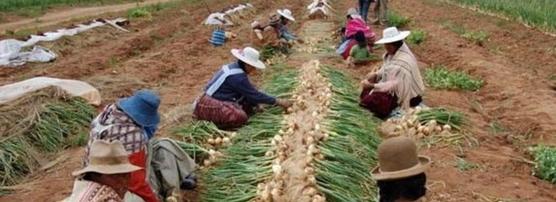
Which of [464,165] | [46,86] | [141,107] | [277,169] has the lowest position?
[46,86]

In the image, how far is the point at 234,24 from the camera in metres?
18.4

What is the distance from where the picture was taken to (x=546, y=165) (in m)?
5.67

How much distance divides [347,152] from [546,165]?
1.65m

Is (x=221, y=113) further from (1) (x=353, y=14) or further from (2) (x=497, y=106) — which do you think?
(1) (x=353, y=14)

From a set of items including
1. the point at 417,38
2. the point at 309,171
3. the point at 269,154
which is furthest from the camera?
the point at 417,38

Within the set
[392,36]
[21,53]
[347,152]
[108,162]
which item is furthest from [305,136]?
[21,53]

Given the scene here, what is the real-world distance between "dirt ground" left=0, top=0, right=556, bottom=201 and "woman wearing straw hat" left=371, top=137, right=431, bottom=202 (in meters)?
2.11

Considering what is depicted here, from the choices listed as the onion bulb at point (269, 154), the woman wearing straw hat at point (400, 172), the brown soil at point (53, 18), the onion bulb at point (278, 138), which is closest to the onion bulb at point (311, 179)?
the onion bulb at point (269, 154)

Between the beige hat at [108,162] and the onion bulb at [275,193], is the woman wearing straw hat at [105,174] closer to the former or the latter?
the beige hat at [108,162]

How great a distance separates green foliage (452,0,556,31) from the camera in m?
14.6

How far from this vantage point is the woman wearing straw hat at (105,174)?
3.28m

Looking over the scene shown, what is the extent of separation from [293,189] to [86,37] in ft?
38.0

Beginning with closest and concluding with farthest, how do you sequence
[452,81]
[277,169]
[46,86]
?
1. [277,169]
2. [46,86]
3. [452,81]

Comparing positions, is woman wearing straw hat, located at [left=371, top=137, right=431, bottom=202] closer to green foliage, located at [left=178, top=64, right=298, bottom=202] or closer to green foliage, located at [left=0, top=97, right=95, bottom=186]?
green foliage, located at [left=178, top=64, right=298, bottom=202]
